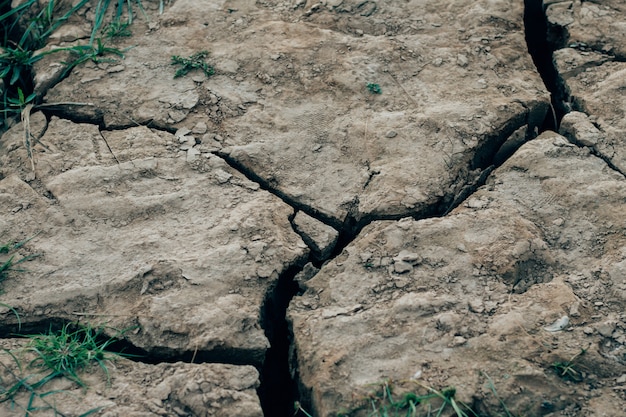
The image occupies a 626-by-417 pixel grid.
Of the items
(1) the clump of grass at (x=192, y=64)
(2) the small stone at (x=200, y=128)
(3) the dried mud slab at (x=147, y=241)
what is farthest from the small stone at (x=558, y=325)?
(1) the clump of grass at (x=192, y=64)

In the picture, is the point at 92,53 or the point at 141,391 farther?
the point at 92,53

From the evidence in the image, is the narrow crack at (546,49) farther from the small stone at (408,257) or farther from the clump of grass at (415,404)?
the clump of grass at (415,404)

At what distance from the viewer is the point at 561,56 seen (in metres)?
2.98

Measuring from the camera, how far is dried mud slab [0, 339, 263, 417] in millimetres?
2068

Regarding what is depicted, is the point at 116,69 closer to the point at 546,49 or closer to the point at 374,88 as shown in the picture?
the point at 374,88

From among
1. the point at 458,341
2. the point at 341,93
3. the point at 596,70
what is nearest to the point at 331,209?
the point at 341,93

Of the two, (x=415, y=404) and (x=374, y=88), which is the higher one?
(x=374, y=88)

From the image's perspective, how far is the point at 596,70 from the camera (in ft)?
9.54

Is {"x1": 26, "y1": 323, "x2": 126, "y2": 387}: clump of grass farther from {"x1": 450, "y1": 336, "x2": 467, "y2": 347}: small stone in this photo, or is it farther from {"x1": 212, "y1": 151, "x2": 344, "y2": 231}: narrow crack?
{"x1": 450, "y1": 336, "x2": 467, "y2": 347}: small stone

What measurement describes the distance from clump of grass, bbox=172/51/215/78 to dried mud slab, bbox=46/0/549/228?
1.1 inches

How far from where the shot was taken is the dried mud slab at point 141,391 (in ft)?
6.79

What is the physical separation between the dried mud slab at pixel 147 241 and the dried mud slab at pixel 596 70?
1157 millimetres

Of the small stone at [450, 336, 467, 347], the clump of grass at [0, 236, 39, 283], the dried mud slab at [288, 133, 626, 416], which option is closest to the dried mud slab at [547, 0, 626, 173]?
the dried mud slab at [288, 133, 626, 416]

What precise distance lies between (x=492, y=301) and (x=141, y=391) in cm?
108
